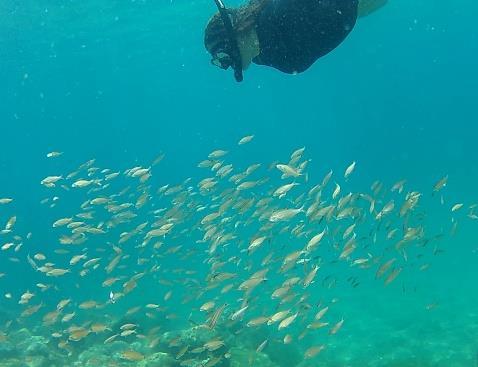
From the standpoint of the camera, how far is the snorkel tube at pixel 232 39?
13.5ft

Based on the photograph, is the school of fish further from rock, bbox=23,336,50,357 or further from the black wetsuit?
the black wetsuit

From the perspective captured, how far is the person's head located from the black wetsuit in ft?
0.33

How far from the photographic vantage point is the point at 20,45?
3434 centimetres

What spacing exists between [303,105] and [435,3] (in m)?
87.7

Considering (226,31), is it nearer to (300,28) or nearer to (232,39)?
(232,39)

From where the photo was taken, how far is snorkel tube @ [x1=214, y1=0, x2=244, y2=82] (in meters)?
4.12

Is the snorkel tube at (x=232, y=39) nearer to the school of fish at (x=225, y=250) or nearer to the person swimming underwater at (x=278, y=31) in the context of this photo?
the person swimming underwater at (x=278, y=31)

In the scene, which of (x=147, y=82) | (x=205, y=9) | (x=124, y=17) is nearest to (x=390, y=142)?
(x=147, y=82)

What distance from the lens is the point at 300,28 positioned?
4.23 metres

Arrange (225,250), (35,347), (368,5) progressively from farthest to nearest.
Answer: (225,250) < (35,347) < (368,5)

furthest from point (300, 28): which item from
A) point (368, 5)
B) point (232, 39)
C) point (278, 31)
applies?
point (368, 5)

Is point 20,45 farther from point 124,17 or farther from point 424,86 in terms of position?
point 424,86

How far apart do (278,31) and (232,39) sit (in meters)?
0.43

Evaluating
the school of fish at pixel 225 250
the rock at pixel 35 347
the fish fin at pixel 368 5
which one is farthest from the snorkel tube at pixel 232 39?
the rock at pixel 35 347
